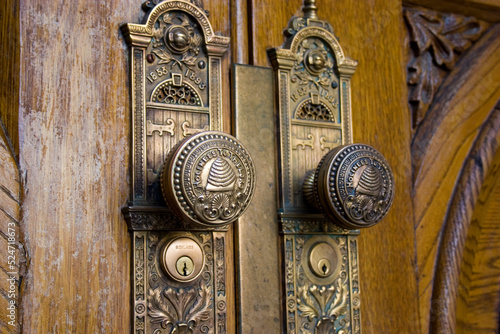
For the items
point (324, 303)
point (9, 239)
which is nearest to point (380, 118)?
point (324, 303)

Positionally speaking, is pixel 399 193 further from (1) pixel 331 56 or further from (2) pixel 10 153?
(2) pixel 10 153

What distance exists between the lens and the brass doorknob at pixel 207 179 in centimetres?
60

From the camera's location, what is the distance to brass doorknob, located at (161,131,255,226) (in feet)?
1.98

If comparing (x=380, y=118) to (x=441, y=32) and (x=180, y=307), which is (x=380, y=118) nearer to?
(x=441, y=32)

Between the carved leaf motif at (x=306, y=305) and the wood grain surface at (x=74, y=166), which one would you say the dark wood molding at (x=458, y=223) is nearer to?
the carved leaf motif at (x=306, y=305)

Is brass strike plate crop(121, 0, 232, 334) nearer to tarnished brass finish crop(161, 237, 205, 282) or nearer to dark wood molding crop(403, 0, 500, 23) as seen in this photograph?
tarnished brass finish crop(161, 237, 205, 282)

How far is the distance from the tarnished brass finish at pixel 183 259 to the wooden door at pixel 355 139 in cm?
4

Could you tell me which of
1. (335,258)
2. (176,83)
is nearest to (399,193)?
(335,258)

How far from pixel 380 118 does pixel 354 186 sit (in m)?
0.18

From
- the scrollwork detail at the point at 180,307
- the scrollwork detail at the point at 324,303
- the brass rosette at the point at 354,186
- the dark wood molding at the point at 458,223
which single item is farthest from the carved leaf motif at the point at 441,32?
the scrollwork detail at the point at 180,307

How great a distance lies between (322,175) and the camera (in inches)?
27.5

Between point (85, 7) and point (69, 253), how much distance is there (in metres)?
0.25

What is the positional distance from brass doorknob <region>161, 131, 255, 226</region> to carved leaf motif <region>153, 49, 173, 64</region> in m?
0.11

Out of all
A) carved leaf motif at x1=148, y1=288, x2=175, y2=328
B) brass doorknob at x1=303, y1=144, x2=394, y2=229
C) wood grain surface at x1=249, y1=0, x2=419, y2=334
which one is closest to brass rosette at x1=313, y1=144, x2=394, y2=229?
brass doorknob at x1=303, y1=144, x2=394, y2=229
